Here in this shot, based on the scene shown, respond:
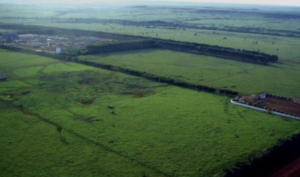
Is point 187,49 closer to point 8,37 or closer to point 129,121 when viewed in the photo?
point 8,37

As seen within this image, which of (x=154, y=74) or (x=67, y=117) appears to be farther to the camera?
(x=154, y=74)

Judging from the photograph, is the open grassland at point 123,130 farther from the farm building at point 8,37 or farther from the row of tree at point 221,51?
the farm building at point 8,37

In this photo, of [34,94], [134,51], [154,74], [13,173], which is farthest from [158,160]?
[134,51]

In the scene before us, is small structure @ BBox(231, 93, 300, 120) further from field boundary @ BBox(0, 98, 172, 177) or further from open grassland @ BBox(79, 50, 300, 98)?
field boundary @ BBox(0, 98, 172, 177)

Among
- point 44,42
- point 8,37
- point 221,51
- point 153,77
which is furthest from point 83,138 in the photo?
point 8,37

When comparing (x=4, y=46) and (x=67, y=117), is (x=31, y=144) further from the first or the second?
(x=4, y=46)

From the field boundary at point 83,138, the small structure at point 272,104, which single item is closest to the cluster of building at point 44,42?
the field boundary at point 83,138
